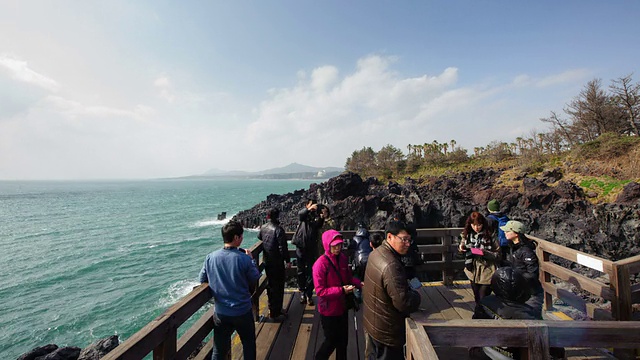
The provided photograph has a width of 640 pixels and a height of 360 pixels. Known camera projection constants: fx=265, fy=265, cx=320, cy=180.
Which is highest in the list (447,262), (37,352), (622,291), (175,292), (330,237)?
(330,237)

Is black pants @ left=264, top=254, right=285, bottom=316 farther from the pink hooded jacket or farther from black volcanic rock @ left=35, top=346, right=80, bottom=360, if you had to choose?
black volcanic rock @ left=35, top=346, right=80, bottom=360

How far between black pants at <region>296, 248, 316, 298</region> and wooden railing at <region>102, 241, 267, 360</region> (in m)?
2.12

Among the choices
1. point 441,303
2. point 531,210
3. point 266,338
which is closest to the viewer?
point 266,338

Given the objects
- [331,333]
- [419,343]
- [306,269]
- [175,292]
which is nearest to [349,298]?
[331,333]

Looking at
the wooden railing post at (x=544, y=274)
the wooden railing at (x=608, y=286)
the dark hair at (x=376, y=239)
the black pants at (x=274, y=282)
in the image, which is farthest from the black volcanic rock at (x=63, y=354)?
the wooden railing at (x=608, y=286)

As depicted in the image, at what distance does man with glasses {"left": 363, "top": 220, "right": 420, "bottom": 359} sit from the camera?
8.82 feet

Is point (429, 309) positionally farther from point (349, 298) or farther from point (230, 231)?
point (230, 231)

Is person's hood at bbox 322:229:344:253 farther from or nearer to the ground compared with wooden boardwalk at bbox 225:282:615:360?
farther from the ground

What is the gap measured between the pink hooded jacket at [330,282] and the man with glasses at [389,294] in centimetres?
47

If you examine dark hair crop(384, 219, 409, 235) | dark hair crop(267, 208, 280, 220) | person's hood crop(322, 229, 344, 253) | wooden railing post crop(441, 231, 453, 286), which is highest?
dark hair crop(384, 219, 409, 235)

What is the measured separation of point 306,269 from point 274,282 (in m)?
0.78

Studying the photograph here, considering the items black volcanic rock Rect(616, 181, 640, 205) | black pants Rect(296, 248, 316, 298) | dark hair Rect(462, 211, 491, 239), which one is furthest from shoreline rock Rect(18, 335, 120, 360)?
black volcanic rock Rect(616, 181, 640, 205)

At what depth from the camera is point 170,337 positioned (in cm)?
276

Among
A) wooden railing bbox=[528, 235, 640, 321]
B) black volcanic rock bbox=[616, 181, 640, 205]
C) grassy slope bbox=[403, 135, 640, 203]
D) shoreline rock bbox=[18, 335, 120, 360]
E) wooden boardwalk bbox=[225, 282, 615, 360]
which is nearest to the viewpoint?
wooden railing bbox=[528, 235, 640, 321]
